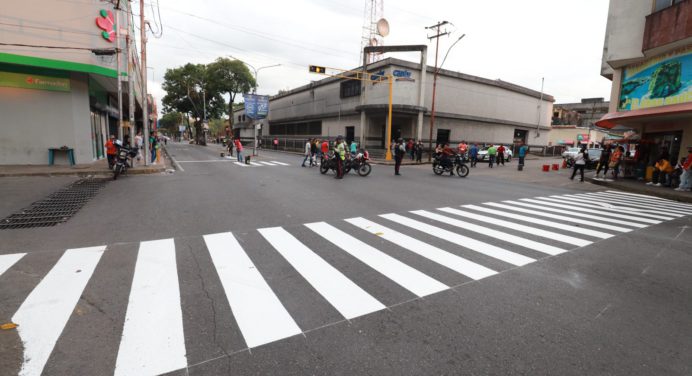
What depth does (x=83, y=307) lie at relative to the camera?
3.38 meters

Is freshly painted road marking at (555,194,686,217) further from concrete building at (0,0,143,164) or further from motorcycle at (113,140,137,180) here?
concrete building at (0,0,143,164)

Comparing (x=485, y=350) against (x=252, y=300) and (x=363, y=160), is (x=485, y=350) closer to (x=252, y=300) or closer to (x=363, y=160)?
(x=252, y=300)

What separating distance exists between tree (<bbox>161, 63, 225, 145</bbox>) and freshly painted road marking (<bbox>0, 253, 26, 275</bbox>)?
195 ft

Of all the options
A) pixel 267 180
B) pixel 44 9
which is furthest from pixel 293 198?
pixel 44 9

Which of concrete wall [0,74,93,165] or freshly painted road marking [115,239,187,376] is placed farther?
concrete wall [0,74,93,165]

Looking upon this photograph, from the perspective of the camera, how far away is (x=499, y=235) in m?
6.38

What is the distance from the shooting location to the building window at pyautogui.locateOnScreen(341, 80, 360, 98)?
3316 centimetres

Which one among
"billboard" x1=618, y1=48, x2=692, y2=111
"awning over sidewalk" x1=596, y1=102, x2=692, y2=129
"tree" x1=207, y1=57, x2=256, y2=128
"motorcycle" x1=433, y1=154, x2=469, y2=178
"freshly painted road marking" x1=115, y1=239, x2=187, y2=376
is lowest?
"freshly painted road marking" x1=115, y1=239, x2=187, y2=376

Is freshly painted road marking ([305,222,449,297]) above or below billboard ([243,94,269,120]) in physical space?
below

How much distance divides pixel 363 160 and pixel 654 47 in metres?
13.5

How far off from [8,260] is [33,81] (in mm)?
15439

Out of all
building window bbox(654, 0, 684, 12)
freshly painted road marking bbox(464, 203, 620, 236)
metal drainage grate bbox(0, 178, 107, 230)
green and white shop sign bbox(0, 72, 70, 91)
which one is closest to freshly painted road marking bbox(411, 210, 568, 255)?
freshly painted road marking bbox(464, 203, 620, 236)

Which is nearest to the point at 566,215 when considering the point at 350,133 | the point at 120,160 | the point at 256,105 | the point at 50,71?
the point at 120,160

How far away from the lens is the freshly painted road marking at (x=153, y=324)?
2568 mm
